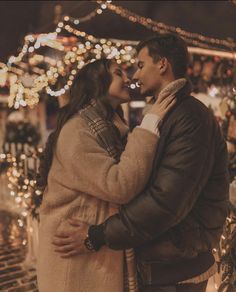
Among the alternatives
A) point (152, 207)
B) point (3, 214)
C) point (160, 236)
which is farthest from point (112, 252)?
point (3, 214)

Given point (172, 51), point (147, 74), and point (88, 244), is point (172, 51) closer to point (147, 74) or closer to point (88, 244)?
point (147, 74)

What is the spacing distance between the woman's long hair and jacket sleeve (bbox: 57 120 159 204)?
7.0 inches

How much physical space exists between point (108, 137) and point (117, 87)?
1.25 feet

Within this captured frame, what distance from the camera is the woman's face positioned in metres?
2.11

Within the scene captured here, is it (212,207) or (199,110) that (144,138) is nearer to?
(199,110)

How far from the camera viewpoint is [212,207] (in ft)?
5.80

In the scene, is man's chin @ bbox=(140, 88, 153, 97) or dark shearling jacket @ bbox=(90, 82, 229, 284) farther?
man's chin @ bbox=(140, 88, 153, 97)

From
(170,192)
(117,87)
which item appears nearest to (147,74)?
(117,87)

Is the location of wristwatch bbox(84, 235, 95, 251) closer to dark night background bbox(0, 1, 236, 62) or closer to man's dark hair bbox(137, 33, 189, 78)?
man's dark hair bbox(137, 33, 189, 78)

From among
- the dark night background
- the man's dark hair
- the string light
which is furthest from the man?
the dark night background

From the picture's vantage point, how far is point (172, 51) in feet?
5.90

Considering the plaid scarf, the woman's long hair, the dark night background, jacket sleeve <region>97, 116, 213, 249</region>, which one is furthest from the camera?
the dark night background

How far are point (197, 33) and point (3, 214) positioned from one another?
432 cm

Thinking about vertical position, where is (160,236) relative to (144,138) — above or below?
below
